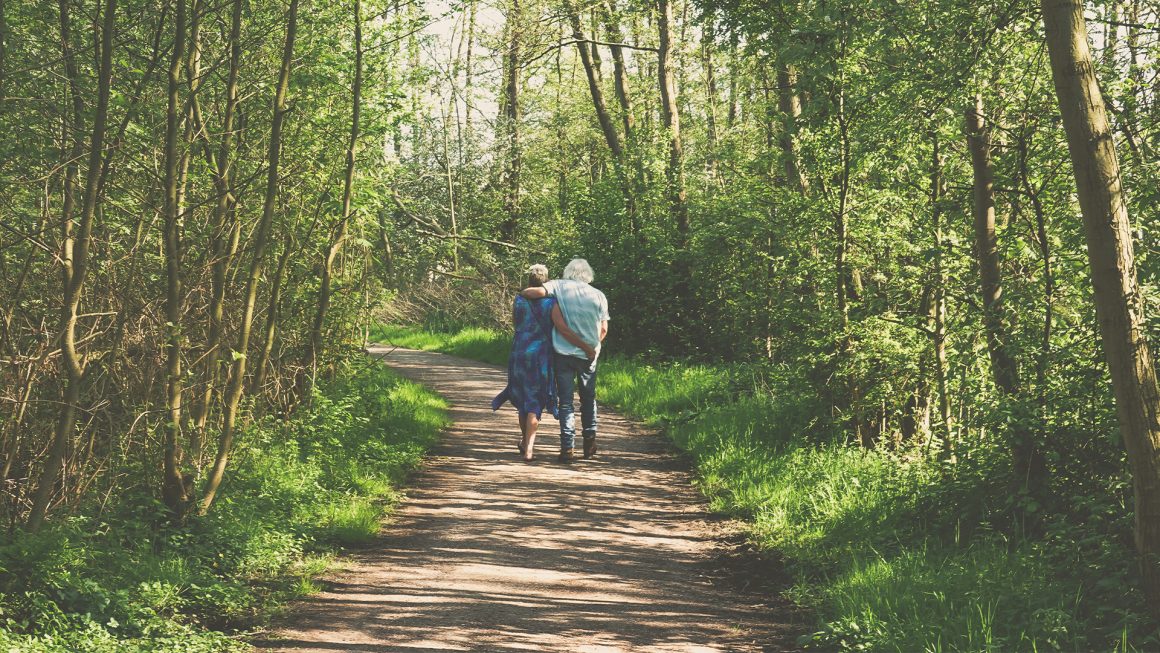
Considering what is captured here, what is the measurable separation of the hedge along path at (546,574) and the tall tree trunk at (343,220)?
5.41ft

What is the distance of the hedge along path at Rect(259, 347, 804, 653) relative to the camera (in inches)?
212

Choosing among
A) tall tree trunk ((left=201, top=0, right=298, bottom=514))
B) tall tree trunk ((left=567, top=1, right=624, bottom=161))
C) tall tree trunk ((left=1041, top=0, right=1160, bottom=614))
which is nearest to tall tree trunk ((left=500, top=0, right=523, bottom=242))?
tall tree trunk ((left=567, top=1, right=624, bottom=161))

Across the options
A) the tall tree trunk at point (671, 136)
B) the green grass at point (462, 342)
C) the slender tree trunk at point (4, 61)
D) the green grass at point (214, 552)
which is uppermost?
the tall tree trunk at point (671, 136)

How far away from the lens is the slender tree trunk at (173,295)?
631 cm

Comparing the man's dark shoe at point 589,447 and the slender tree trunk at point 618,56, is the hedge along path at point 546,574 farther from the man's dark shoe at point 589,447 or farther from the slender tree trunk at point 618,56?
the slender tree trunk at point 618,56

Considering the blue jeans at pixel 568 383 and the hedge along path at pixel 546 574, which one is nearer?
the hedge along path at pixel 546 574

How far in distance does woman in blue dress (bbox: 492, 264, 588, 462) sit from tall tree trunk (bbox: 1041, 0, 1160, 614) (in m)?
5.75

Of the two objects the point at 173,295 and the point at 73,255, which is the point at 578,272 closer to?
the point at 173,295

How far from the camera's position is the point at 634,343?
62.0ft

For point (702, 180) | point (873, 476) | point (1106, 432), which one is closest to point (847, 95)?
point (873, 476)

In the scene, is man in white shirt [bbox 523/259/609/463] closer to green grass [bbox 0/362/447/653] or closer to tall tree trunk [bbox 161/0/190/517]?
green grass [bbox 0/362/447/653]

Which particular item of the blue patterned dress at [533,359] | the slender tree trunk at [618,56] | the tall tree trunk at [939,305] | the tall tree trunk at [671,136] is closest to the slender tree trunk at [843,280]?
the tall tree trunk at [939,305]

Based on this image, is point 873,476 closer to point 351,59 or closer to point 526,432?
point 526,432

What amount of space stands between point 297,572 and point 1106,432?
4945 millimetres
